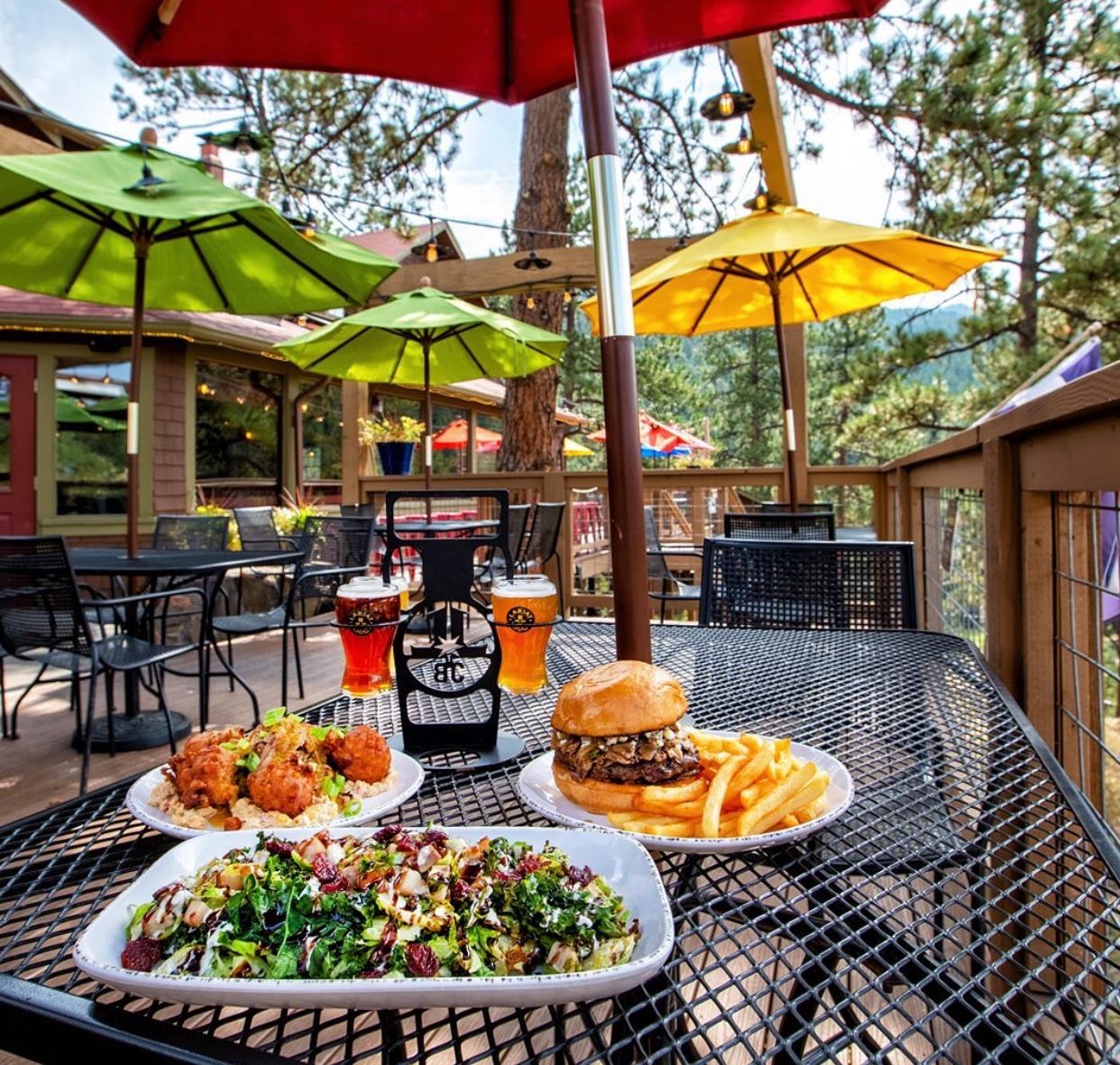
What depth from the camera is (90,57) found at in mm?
9617

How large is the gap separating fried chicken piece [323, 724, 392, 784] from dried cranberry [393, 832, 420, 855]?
7.9 inches

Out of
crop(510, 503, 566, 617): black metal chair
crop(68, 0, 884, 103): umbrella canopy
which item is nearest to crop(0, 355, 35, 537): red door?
crop(510, 503, 566, 617): black metal chair

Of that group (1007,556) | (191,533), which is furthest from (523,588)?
(191,533)

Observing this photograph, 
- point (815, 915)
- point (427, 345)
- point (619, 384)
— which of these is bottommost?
point (815, 915)

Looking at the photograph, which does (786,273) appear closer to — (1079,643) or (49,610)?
(1079,643)

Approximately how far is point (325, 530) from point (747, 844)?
425cm

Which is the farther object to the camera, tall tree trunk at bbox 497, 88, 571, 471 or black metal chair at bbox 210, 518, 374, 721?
tall tree trunk at bbox 497, 88, 571, 471

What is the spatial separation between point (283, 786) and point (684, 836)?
397 mm

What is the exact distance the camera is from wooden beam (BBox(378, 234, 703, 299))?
6062mm

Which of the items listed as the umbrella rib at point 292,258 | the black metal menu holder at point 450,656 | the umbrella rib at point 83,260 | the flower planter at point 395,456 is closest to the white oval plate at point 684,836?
the black metal menu holder at point 450,656

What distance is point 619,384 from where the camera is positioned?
1.02 m

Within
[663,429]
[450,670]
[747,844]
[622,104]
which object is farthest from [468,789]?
[663,429]

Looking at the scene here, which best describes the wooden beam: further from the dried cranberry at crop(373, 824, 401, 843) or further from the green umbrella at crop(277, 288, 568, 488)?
the dried cranberry at crop(373, 824, 401, 843)

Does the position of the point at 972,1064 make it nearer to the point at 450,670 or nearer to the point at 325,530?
the point at 450,670
